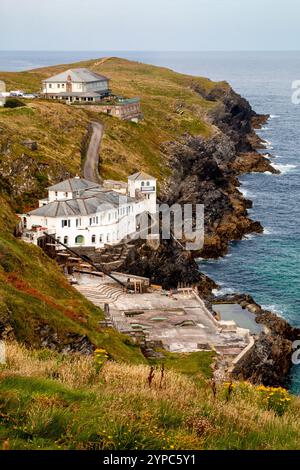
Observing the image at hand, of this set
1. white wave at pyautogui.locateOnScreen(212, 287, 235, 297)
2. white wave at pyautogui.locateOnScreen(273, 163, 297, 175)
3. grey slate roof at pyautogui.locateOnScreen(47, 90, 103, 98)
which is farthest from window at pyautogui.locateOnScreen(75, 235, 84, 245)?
white wave at pyautogui.locateOnScreen(273, 163, 297, 175)

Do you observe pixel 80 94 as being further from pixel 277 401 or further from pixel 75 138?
pixel 277 401

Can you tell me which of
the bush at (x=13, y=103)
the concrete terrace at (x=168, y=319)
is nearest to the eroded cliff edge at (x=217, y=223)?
the concrete terrace at (x=168, y=319)

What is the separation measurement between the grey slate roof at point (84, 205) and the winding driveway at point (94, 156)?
15920 millimetres

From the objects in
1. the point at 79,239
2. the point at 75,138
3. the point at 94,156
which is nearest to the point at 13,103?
the point at 75,138

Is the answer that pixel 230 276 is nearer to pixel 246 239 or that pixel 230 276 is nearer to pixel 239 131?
pixel 246 239

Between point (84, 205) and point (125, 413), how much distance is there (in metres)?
63.6

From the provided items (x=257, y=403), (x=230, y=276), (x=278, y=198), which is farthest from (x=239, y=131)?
(x=257, y=403)

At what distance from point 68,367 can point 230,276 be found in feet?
217

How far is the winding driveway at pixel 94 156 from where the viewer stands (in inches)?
3979

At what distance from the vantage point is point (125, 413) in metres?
15.9

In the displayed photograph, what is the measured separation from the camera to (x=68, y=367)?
2106cm

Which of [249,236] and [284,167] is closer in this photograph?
[249,236]

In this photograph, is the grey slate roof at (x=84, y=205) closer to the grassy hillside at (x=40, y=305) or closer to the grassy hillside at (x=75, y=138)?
the grassy hillside at (x=40, y=305)

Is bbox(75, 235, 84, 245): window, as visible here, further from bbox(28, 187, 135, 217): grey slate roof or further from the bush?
the bush
